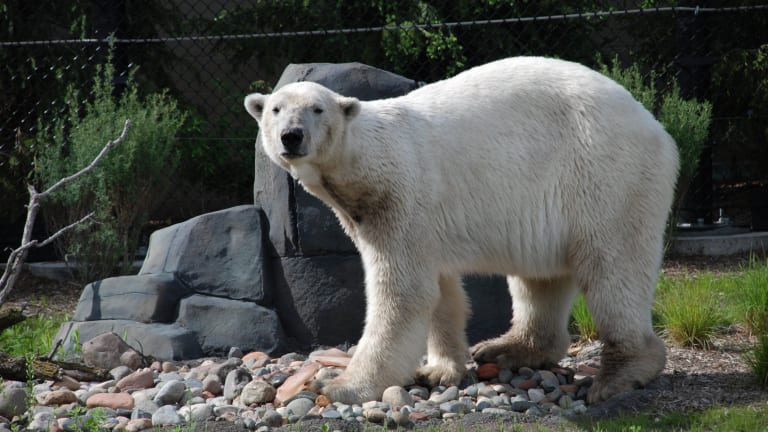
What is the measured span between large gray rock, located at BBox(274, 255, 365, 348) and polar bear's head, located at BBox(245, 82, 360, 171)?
1.49 metres

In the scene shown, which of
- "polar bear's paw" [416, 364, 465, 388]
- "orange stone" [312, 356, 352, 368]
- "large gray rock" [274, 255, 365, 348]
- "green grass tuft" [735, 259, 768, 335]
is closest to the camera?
"polar bear's paw" [416, 364, 465, 388]

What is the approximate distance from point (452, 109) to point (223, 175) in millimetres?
4649

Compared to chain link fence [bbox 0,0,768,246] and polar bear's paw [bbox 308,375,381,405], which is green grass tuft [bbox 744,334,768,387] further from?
chain link fence [bbox 0,0,768,246]

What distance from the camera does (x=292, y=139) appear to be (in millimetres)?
4223

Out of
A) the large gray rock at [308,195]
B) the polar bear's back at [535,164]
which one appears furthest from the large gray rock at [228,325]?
the polar bear's back at [535,164]

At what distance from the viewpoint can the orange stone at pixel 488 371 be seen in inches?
201

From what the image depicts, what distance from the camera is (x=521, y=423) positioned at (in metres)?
4.16

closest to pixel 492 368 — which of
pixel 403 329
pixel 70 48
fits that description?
pixel 403 329

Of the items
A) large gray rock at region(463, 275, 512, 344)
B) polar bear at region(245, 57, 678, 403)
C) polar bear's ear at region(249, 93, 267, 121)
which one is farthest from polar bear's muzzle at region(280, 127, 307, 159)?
large gray rock at region(463, 275, 512, 344)

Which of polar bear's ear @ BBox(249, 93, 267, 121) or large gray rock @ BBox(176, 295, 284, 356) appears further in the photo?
large gray rock @ BBox(176, 295, 284, 356)

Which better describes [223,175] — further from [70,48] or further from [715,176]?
[715,176]

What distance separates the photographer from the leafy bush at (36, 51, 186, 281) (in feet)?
24.0

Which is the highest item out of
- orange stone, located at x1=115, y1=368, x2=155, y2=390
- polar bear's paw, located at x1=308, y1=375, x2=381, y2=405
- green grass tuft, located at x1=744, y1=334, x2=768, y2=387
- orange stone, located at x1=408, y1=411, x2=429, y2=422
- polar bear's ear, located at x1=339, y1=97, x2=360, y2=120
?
polar bear's ear, located at x1=339, y1=97, x2=360, y2=120

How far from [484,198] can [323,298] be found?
158 cm
